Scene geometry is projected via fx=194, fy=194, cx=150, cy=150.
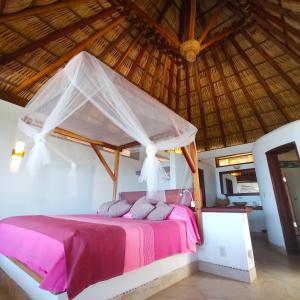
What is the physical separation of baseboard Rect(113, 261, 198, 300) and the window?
418 cm

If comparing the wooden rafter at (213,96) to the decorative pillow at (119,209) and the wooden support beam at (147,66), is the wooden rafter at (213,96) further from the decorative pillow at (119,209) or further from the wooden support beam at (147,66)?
the decorative pillow at (119,209)

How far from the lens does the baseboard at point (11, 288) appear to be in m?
1.85

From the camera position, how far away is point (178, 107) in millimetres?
6051

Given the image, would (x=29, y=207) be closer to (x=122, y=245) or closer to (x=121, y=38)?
(x=122, y=245)

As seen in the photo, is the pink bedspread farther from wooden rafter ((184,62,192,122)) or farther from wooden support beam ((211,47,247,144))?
wooden support beam ((211,47,247,144))

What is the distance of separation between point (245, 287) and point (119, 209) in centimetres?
215

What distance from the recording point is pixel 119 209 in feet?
11.6

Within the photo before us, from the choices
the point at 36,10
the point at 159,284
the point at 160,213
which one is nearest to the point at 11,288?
the point at 159,284

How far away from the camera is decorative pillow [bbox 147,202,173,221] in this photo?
2.87 m

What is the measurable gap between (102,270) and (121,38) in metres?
3.83

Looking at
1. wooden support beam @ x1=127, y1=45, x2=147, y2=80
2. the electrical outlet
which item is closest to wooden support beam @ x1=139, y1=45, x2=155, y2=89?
wooden support beam @ x1=127, y1=45, x2=147, y2=80

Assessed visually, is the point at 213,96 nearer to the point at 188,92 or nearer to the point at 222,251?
the point at 188,92

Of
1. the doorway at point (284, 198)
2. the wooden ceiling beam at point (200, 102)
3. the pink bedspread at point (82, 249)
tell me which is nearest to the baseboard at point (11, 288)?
the pink bedspread at point (82, 249)

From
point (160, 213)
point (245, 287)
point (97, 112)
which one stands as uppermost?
point (97, 112)
